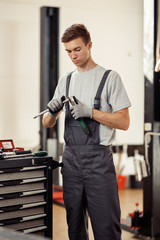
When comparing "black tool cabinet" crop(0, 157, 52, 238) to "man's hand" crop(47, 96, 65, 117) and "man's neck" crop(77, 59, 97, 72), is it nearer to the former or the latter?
"man's hand" crop(47, 96, 65, 117)

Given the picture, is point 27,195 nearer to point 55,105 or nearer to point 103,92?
point 55,105

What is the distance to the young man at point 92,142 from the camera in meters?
2.18

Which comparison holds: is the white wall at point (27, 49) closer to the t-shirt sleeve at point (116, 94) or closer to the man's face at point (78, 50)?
the man's face at point (78, 50)

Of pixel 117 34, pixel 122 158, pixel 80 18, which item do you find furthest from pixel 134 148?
pixel 80 18

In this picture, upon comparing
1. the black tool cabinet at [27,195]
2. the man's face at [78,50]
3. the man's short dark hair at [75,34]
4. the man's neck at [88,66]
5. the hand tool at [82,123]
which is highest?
the man's short dark hair at [75,34]

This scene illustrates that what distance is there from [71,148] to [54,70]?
8.34 feet

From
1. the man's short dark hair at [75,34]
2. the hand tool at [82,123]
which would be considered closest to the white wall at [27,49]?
the man's short dark hair at [75,34]

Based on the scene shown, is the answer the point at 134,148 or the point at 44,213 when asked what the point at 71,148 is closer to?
the point at 44,213

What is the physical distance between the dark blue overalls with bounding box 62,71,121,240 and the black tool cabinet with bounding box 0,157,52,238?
0.44ft

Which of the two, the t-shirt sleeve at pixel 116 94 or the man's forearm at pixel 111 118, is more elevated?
the t-shirt sleeve at pixel 116 94

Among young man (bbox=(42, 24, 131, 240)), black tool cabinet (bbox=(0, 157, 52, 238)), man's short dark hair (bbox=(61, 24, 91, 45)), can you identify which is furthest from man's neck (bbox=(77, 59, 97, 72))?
black tool cabinet (bbox=(0, 157, 52, 238))

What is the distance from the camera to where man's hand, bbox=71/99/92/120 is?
2131 mm

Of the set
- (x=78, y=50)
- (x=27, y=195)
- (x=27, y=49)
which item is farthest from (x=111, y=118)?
(x=27, y=49)

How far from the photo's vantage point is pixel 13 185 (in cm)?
210
